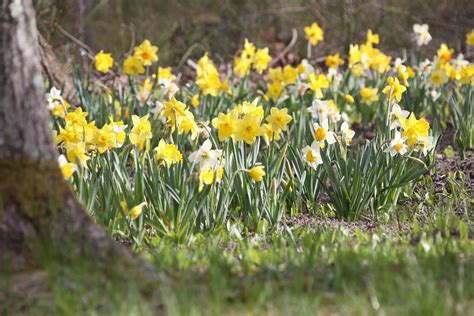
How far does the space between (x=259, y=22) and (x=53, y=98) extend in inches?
196

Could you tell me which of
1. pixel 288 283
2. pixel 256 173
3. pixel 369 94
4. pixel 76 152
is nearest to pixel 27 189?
pixel 288 283

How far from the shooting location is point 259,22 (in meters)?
9.55

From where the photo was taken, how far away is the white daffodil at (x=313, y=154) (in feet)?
13.3

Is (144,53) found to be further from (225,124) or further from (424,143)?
(424,143)

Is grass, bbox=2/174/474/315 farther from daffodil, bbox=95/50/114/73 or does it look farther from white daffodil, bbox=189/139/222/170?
daffodil, bbox=95/50/114/73

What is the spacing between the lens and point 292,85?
6.06m

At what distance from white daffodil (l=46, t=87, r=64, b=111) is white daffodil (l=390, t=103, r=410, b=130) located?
1.81m

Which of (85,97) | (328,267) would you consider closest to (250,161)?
(328,267)

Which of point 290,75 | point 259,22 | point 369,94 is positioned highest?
point 290,75

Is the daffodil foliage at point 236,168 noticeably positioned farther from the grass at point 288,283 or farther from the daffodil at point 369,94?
the daffodil at point 369,94

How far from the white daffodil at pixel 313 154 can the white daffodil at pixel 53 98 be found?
154 cm

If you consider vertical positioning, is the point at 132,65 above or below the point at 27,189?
below

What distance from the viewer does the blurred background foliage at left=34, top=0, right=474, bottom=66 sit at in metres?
9.38

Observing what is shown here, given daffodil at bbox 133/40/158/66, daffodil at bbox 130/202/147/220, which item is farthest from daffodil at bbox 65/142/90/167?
daffodil at bbox 133/40/158/66
